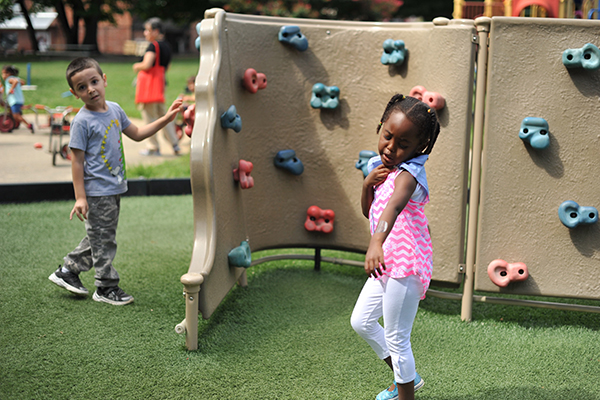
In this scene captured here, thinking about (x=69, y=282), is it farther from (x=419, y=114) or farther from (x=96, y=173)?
(x=419, y=114)

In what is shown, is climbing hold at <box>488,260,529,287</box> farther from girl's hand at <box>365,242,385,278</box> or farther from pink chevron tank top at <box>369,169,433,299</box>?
girl's hand at <box>365,242,385,278</box>

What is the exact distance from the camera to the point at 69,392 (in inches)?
98.7

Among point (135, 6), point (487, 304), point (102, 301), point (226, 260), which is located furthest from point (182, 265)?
point (135, 6)

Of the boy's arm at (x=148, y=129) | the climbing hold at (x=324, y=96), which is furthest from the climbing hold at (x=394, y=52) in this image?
the boy's arm at (x=148, y=129)

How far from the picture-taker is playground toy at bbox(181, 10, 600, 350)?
309 cm

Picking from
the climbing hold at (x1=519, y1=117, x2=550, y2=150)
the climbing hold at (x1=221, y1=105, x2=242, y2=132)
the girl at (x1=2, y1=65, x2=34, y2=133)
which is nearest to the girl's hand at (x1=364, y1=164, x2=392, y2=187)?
the climbing hold at (x1=221, y1=105, x2=242, y2=132)

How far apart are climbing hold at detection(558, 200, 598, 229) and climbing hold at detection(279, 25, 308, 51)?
5.97ft

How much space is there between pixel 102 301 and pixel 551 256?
8.81ft

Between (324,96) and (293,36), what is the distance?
1.38 feet

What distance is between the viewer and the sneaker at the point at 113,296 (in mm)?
3490

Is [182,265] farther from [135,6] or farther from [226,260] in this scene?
[135,6]

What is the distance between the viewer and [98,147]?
130 inches

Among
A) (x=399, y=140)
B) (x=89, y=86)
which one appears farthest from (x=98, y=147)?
(x=399, y=140)

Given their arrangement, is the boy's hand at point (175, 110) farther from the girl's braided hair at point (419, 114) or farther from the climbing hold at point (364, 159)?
the girl's braided hair at point (419, 114)
